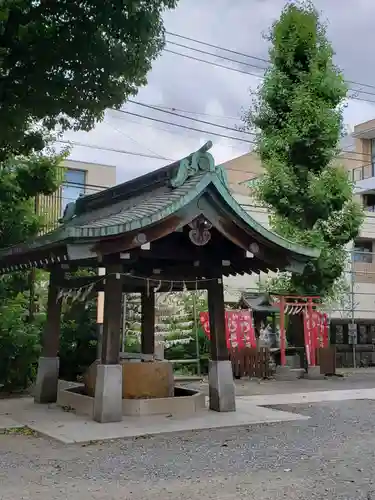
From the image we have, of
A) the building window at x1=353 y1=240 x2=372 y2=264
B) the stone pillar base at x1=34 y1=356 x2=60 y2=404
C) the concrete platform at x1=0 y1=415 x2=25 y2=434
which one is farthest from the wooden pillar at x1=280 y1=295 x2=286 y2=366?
the building window at x1=353 y1=240 x2=372 y2=264

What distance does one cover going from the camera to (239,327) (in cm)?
1819

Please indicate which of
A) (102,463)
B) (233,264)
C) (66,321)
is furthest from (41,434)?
(66,321)

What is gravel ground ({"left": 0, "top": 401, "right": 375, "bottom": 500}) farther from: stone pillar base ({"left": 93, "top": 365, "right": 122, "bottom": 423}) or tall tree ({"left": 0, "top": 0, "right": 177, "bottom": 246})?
tall tree ({"left": 0, "top": 0, "right": 177, "bottom": 246})

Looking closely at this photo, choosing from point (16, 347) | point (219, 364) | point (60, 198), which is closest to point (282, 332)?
point (219, 364)

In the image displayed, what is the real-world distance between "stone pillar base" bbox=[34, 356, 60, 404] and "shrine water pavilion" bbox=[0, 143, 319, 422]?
0.02 m

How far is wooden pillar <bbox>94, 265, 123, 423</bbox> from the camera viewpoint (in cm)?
991

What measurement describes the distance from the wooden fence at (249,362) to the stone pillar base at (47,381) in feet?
23.0

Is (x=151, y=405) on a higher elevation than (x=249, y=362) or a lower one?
lower

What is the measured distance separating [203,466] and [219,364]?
4110mm

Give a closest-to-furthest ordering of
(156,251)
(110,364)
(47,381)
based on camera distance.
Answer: (110,364), (156,251), (47,381)

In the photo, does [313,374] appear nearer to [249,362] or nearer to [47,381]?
[249,362]

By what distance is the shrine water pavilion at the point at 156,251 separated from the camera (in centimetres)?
977

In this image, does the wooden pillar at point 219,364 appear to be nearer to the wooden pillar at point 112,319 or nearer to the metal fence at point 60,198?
the wooden pillar at point 112,319


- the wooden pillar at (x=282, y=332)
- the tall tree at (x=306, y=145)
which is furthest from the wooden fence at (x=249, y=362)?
the tall tree at (x=306, y=145)
